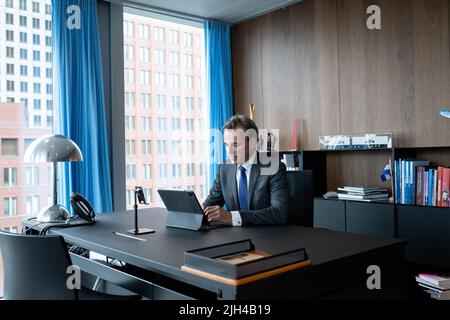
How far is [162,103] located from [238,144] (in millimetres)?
2267

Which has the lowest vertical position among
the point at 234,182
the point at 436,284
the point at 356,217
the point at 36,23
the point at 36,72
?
the point at 436,284

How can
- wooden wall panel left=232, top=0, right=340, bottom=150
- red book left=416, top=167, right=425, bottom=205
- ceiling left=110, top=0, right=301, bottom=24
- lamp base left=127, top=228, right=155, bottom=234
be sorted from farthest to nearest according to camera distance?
ceiling left=110, top=0, right=301, bottom=24
wooden wall panel left=232, top=0, right=340, bottom=150
red book left=416, top=167, right=425, bottom=205
lamp base left=127, top=228, right=155, bottom=234

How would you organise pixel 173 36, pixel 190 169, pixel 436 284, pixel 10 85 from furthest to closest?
pixel 190 169 < pixel 173 36 < pixel 10 85 < pixel 436 284

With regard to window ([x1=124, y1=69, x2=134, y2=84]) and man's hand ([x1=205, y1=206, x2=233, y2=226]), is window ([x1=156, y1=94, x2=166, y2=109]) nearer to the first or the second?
window ([x1=124, y1=69, x2=134, y2=84])

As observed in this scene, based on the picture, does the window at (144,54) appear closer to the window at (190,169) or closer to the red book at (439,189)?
the window at (190,169)

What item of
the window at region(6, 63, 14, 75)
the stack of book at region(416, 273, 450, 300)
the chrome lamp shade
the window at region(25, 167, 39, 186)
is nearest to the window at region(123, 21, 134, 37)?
the window at region(6, 63, 14, 75)

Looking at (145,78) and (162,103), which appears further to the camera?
(162,103)

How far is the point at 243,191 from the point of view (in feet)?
8.64

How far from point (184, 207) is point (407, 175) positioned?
2030 millimetres

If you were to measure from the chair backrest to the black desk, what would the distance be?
0.76 feet

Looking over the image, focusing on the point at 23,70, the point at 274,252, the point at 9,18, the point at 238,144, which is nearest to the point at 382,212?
the point at 238,144

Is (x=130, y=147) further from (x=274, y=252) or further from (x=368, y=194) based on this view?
(x=274, y=252)

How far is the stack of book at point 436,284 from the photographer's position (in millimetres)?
3073

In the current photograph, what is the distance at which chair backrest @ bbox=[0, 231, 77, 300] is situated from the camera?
1598 millimetres
